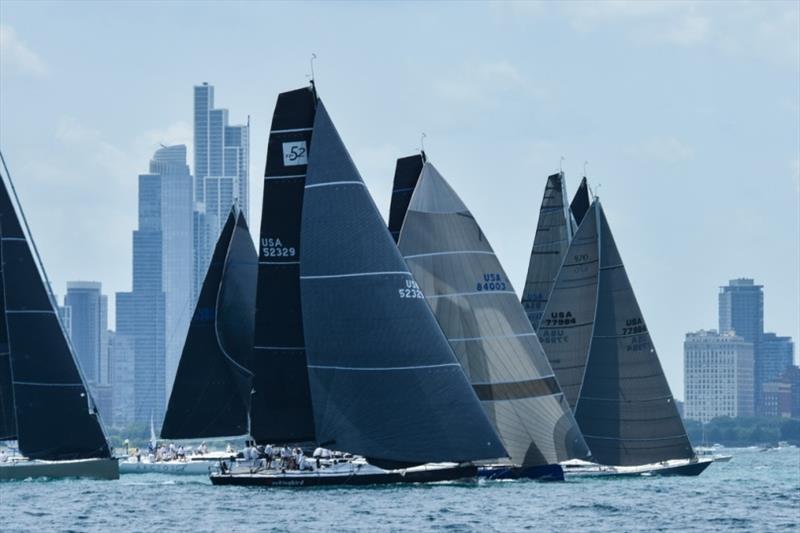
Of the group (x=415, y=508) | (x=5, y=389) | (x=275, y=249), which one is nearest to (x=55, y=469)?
(x=5, y=389)

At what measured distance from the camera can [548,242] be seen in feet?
263

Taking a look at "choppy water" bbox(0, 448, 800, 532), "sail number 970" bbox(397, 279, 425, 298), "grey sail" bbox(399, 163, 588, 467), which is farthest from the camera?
"grey sail" bbox(399, 163, 588, 467)

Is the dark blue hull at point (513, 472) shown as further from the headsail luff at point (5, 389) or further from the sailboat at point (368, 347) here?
the headsail luff at point (5, 389)

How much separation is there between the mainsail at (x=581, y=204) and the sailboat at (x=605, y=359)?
6.77m

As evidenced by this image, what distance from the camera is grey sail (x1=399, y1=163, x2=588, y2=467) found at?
67.3m

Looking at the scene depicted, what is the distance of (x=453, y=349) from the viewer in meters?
67.1

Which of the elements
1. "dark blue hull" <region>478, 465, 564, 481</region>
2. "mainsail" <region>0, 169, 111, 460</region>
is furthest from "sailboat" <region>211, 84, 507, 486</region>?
"mainsail" <region>0, 169, 111, 460</region>

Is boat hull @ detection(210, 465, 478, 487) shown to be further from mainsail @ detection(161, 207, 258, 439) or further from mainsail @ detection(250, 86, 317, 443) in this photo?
mainsail @ detection(161, 207, 258, 439)

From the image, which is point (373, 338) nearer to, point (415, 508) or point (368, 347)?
point (368, 347)

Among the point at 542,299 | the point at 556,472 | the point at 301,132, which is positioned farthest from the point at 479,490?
the point at 542,299

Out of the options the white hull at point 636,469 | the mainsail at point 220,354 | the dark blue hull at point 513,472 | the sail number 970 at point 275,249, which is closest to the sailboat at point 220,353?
the mainsail at point 220,354

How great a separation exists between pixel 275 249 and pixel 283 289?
1.28 m

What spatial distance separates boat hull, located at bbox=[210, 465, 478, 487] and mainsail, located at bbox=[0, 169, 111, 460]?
14731 millimetres

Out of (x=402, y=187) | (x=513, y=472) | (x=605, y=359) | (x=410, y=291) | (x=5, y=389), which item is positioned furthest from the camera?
(x=5, y=389)
